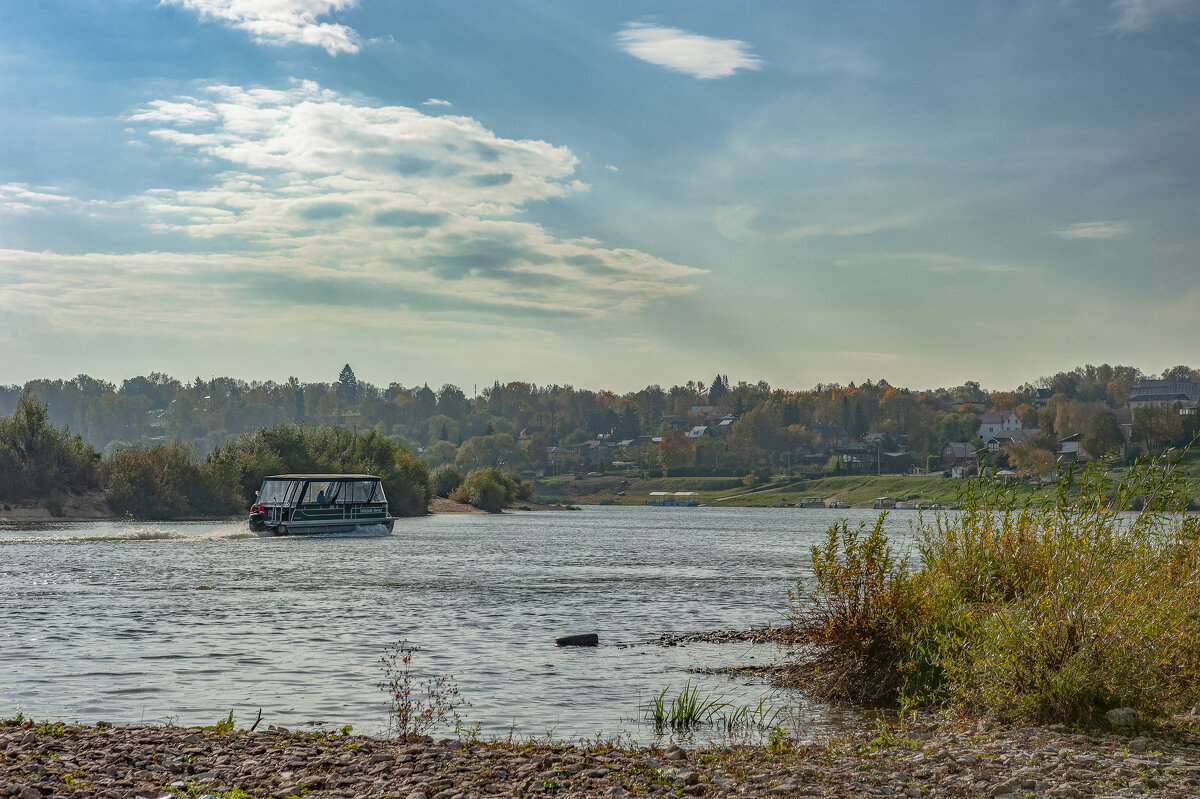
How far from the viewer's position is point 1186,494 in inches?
627

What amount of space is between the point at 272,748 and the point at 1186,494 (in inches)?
545

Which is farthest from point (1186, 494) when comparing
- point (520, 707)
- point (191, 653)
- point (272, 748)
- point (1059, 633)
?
point (191, 653)

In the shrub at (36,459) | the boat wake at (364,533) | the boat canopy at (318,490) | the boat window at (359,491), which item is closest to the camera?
the boat canopy at (318,490)

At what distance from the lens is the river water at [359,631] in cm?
1711

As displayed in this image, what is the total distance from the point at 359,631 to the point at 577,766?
16988 millimetres

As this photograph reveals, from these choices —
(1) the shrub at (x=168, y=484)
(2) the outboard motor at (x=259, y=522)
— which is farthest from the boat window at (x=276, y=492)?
(1) the shrub at (x=168, y=484)

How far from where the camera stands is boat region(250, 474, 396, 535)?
82.1 m

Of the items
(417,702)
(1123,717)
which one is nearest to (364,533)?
(417,702)

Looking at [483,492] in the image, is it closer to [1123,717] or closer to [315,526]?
[315,526]

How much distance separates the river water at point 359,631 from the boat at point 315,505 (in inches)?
765

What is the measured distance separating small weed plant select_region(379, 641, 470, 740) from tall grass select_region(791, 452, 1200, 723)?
636 centimetres

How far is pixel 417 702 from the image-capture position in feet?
56.9

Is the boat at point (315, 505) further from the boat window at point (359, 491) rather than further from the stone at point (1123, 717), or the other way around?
the stone at point (1123, 717)

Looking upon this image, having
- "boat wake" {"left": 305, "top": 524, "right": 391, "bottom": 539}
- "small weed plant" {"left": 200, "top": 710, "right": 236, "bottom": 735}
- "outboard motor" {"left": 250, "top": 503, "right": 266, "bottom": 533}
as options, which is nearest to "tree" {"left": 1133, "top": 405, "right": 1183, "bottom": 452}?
"boat wake" {"left": 305, "top": 524, "right": 391, "bottom": 539}
